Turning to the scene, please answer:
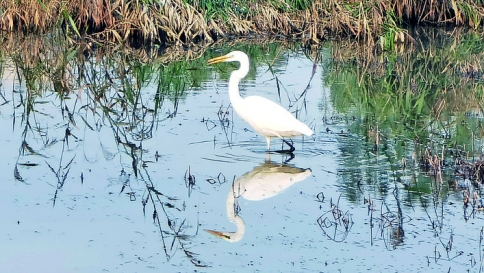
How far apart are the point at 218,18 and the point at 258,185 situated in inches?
330

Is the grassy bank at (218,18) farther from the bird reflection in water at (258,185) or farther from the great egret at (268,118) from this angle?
the bird reflection in water at (258,185)

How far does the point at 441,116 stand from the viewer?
29.6ft

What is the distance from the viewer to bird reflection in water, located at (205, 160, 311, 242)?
5.71m

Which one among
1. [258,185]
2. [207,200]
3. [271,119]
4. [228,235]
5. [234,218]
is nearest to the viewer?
[228,235]

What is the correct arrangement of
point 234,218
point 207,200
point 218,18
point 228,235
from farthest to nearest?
point 218,18
point 207,200
point 234,218
point 228,235

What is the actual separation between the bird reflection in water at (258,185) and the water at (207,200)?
0.02m

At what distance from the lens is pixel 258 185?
6590 millimetres

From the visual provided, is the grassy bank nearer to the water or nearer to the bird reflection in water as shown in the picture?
the water

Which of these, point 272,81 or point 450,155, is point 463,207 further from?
point 272,81

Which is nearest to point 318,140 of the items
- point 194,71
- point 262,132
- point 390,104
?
point 262,132

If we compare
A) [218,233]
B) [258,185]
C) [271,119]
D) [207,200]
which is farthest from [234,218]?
[271,119]

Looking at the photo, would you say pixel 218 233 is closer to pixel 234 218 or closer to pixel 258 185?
pixel 234 218

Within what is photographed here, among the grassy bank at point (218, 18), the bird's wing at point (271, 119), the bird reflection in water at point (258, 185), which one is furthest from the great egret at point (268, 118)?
the grassy bank at point (218, 18)

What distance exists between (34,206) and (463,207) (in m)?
2.88
